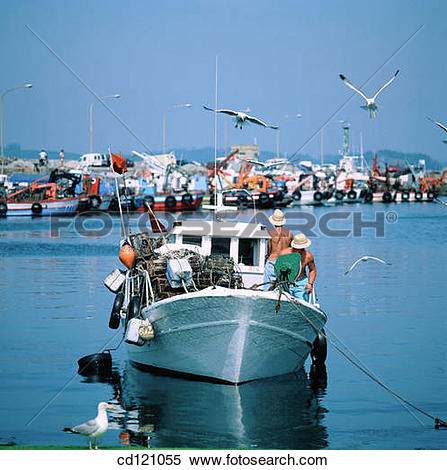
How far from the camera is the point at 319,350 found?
16609 mm

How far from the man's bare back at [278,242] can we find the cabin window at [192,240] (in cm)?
181

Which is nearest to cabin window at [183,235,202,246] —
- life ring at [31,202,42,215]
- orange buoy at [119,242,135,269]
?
orange buoy at [119,242,135,269]

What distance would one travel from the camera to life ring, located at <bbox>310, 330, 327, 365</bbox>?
16.5m

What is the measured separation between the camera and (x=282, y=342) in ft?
50.5

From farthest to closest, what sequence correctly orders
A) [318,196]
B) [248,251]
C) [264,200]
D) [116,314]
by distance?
1. [318,196]
2. [264,200]
3. [116,314]
4. [248,251]

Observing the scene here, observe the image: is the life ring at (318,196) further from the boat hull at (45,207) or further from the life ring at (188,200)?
the boat hull at (45,207)

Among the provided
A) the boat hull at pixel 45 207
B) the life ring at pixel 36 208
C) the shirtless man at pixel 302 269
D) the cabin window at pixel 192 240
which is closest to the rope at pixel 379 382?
the shirtless man at pixel 302 269

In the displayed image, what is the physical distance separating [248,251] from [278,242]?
1468 millimetres

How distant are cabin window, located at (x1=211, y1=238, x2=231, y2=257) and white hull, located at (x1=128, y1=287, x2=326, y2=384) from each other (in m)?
2.17

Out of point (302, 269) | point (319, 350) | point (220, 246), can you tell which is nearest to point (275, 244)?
point (302, 269)

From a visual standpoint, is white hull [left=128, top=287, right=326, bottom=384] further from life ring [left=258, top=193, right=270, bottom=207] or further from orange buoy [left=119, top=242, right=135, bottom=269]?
life ring [left=258, top=193, right=270, bottom=207]

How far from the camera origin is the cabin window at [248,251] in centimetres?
1716

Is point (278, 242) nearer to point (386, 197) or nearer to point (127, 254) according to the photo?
point (127, 254)
